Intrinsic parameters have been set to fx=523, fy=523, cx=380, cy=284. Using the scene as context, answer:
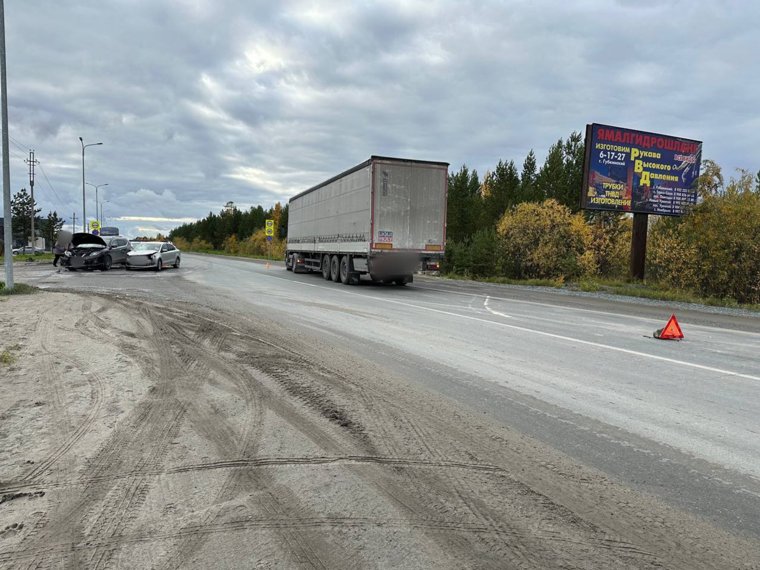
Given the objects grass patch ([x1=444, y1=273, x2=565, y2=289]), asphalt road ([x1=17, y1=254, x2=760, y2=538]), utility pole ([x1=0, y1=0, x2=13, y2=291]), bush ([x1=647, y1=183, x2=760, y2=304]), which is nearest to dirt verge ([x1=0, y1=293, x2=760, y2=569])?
asphalt road ([x1=17, y1=254, x2=760, y2=538])

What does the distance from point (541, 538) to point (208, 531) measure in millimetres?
1781

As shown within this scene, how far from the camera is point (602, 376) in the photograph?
6.43 meters

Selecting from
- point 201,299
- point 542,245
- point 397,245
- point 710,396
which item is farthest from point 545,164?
point 710,396

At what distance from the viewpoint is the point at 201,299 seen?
45.7 ft

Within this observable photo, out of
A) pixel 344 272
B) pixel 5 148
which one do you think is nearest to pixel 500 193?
pixel 344 272

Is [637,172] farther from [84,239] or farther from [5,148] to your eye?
[84,239]

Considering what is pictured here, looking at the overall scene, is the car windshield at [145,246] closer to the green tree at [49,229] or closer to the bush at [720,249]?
the bush at [720,249]

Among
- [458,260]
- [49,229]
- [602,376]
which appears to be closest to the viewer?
[602,376]

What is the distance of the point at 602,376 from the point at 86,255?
2680 centimetres

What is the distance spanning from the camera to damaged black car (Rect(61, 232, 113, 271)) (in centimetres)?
2653

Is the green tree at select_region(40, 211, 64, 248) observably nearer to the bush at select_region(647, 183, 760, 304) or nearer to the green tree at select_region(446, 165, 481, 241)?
the green tree at select_region(446, 165, 481, 241)

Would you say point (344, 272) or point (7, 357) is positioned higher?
point (344, 272)

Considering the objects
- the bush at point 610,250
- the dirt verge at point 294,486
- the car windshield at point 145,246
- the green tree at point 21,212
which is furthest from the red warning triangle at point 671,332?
the green tree at point 21,212

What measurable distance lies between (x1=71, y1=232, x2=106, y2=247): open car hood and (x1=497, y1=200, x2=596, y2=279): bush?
2151 cm
